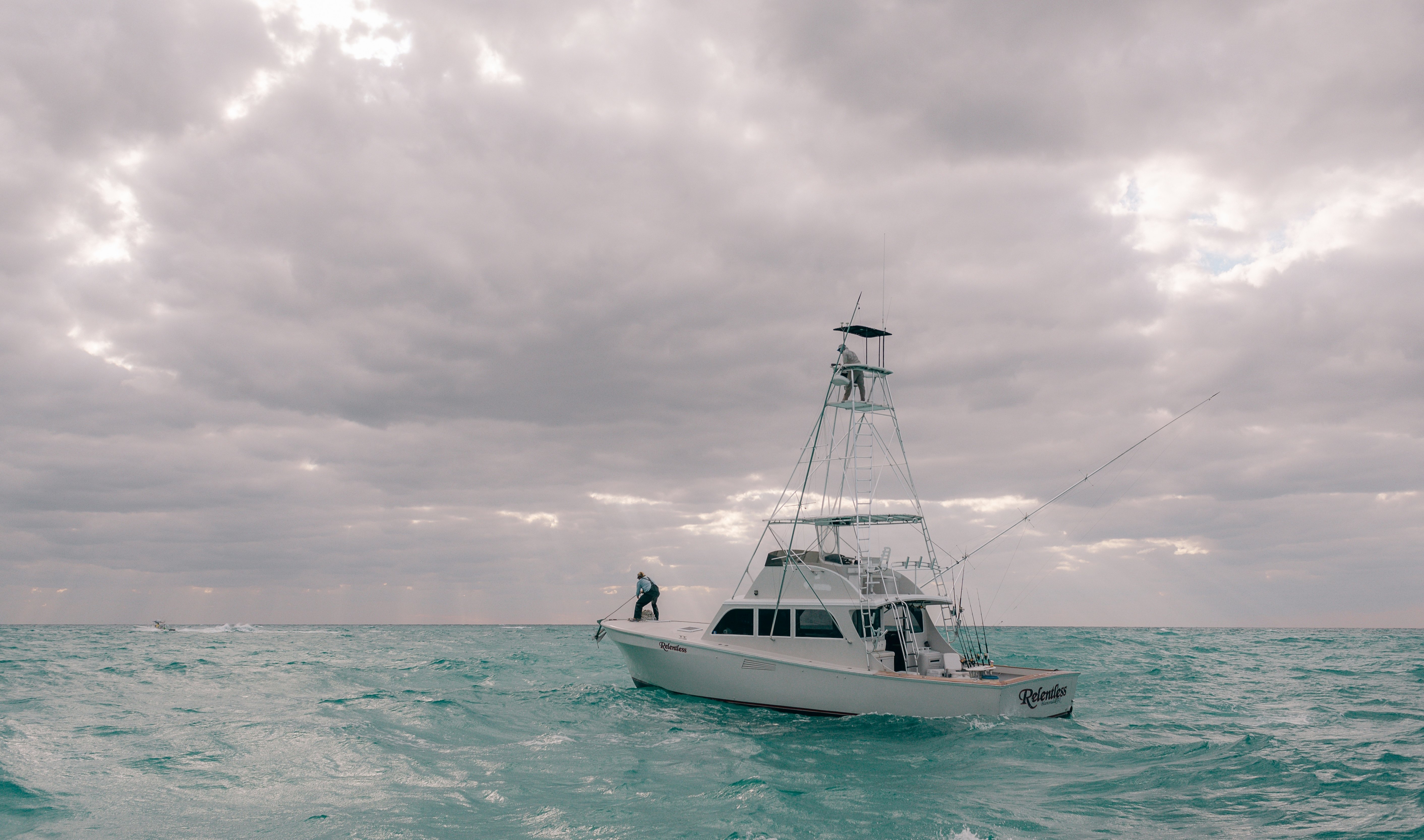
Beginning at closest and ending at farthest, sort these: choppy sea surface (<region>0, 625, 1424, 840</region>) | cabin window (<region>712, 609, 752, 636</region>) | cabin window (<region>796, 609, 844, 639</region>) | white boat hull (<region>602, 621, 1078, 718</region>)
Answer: choppy sea surface (<region>0, 625, 1424, 840</region>), white boat hull (<region>602, 621, 1078, 718</region>), cabin window (<region>796, 609, 844, 639</region>), cabin window (<region>712, 609, 752, 636</region>)

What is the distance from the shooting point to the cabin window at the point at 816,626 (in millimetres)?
18031

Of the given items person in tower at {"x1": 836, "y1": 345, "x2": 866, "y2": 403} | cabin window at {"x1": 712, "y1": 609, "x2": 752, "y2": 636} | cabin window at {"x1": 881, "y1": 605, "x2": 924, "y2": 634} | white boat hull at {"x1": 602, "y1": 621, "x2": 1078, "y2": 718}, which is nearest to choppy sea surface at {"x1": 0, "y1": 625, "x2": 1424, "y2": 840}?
white boat hull at {"x1": 602, "y1": 621, "x2": 1078, "y2": 718}

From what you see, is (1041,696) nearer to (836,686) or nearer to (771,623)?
(836,686)

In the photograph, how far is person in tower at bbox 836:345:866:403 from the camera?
65.9 ft

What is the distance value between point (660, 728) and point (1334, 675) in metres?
34.4

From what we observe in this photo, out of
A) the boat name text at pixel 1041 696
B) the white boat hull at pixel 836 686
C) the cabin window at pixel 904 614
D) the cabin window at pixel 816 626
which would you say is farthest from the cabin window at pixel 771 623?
the boat name text at pixel 1041 696

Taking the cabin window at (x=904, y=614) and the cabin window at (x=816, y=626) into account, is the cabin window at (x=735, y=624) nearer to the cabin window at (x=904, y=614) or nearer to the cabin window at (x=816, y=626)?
the cabin window at (x=816, y=626)

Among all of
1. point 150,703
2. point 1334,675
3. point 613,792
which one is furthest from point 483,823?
point 1334,675

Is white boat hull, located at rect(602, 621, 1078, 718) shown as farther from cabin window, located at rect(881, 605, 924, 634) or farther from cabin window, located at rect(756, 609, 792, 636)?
cabin window, located at rect(881, 605, 924, 634)

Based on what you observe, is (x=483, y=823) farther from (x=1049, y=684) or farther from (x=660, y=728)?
(x=1049, y=684)

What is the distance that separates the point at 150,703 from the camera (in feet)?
72.3

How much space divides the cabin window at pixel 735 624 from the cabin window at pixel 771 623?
24 cm

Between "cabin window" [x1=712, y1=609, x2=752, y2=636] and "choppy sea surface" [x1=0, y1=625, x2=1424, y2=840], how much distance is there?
1.78m

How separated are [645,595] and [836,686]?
8.19 meters
